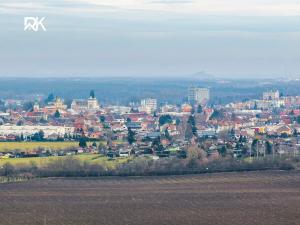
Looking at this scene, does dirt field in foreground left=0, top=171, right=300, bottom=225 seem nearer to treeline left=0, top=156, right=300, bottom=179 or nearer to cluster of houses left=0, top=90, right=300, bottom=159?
treeline left=0, top=156, right=300, bottom=179

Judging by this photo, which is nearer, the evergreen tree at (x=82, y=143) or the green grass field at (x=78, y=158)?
the green grass field at (x=78, y=158)

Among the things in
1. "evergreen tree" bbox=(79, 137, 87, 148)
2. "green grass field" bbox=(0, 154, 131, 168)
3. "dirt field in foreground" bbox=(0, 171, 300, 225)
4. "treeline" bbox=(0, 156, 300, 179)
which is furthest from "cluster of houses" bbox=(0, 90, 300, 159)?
"dirt field in foreground" bbox=(0, 171, 300, 225)

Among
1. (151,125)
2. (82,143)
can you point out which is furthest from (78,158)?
(151,125)

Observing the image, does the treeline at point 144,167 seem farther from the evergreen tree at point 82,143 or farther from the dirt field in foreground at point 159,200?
the evergreen tree at point 82,143

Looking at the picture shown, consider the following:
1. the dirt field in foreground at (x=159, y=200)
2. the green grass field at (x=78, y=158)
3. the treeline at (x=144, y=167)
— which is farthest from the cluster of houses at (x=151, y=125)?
the dirt field in foreground at (x=159, y=200)

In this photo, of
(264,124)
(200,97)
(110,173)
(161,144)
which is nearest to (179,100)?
(200,97)

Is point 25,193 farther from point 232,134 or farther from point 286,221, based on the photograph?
point 232,134

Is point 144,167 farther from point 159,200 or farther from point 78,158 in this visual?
point 159,200
